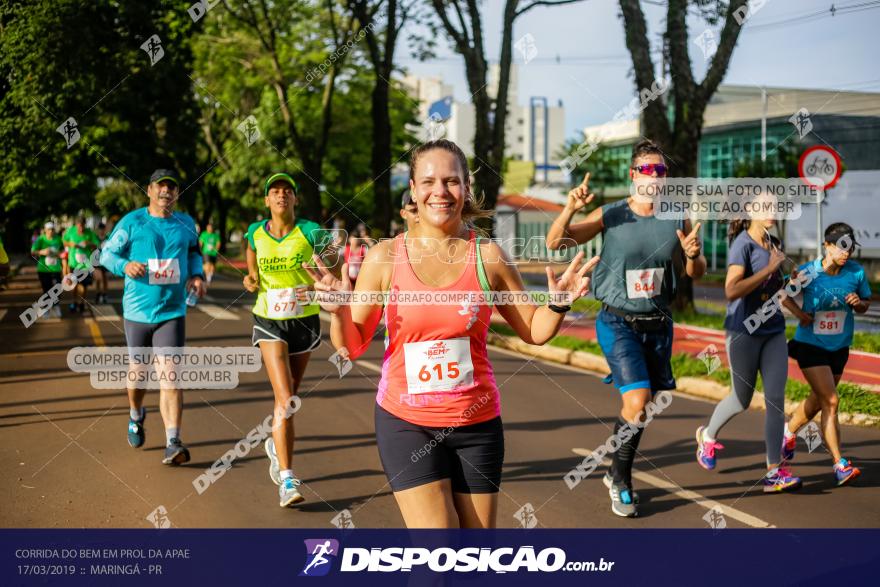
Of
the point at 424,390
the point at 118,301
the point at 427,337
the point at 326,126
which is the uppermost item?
the point at 326,126

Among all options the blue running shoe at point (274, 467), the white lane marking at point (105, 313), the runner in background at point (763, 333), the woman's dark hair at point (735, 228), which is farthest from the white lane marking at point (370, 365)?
→ the white lane marking at point (105, 313)

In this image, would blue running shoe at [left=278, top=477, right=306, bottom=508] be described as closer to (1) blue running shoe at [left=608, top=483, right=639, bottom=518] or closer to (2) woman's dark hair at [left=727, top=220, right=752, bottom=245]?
(1) blue running shoe at [left=608, top=483, right=639, bottom=518]

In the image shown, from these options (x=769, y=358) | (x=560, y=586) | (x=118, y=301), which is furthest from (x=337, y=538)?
(x=118, y=301)

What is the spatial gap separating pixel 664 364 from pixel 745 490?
1.19m

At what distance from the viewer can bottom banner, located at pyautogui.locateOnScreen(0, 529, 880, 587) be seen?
3834 millimetres

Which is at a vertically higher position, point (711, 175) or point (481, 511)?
point (711, 175)

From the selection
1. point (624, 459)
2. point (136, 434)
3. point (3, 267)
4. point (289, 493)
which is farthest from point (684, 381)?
point (3, 267)

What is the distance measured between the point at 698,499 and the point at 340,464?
2582 millimetres

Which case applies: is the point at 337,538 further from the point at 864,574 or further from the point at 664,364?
the point at 864,574

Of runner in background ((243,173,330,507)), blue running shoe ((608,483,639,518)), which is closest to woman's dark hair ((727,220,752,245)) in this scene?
blue running shoe ((608,483,639,518))

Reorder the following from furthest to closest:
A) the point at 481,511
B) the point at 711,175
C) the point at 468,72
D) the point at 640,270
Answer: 1. the point at 711,175
2. the point at 468,72
3. the point at 640,270
4. the point at 481,511

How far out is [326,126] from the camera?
26.3 m

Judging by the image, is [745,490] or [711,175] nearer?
[745,490]

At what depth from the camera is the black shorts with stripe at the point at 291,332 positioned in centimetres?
569
